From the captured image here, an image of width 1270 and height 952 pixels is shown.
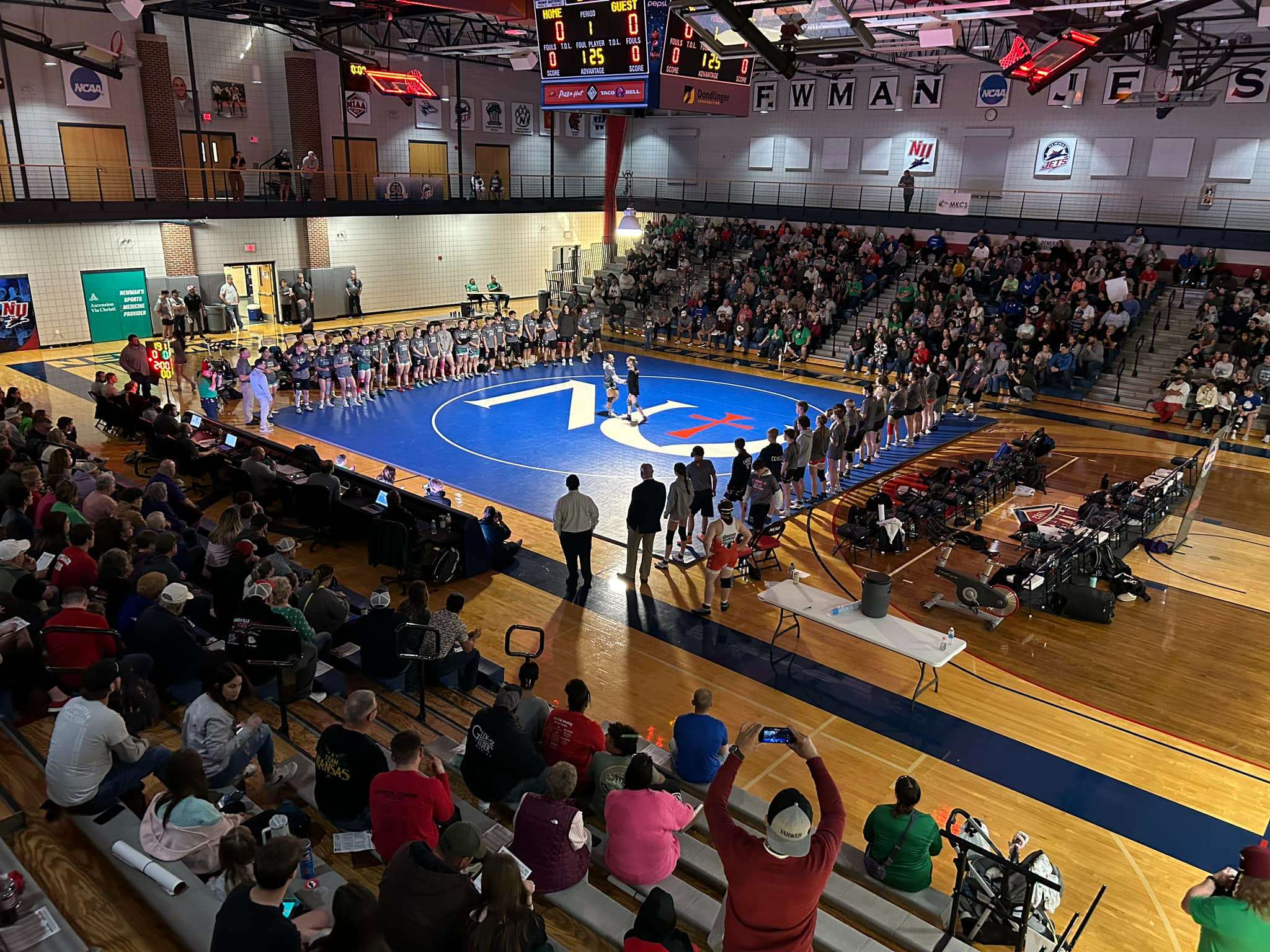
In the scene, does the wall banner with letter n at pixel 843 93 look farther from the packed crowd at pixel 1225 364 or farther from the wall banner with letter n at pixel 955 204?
the packed crowd at pixel 1225 364

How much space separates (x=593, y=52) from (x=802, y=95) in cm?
2489

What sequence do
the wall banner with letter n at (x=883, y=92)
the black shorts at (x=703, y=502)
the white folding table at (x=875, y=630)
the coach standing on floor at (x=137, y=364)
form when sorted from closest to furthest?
the white folding table at (x=875, y=630) → the black shorts at (x=703, y=502) → the coach standing on floor at (x=137, y=364) → the wall banner with letter n at (x=883, y=92)

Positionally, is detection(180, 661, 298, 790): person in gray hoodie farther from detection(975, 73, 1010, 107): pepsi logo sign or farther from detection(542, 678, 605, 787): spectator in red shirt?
detection(975, 73, 1010, 107): pepsi logo sign

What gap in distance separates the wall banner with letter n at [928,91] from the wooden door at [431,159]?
1821cm

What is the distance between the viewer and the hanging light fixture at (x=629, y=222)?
26.4m

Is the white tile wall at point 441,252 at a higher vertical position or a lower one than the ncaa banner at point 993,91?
lower

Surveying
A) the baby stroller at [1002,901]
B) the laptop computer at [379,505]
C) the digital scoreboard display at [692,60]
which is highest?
the digital scoreboard display at [692,60]

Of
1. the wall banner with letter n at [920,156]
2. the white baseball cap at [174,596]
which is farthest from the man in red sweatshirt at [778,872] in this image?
the wall banner with letter n at [920,156]

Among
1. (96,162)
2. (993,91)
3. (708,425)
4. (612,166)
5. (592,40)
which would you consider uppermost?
(993,91)

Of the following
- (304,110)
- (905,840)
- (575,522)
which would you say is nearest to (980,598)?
(575,522)

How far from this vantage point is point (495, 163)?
38531 millimetres

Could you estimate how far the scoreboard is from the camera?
1442cm

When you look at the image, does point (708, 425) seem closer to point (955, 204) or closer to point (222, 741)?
point (955, 204)

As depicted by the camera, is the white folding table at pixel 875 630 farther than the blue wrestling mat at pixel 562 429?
No
